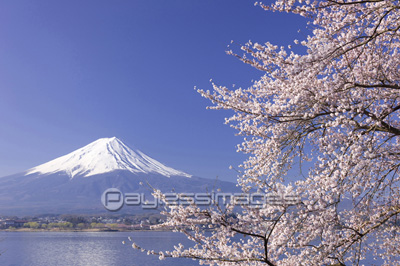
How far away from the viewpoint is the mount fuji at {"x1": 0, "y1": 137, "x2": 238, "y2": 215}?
131 m

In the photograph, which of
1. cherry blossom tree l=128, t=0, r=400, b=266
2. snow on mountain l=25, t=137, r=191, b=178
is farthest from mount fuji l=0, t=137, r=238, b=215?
cherry blossom tree l=128, t=0, r=400, b=266

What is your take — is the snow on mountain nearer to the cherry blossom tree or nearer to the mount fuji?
the mount fuji

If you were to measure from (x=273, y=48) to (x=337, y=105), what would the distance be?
48.2 inches

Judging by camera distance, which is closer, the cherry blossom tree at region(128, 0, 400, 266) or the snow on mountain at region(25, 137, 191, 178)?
the cherry blossom tree at region(128, 0, 400, 266)

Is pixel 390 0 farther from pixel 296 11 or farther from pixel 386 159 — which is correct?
pixel 386 159

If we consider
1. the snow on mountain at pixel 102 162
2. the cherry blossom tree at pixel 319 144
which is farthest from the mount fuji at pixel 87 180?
the cherry blossom tree at pixel 319 144

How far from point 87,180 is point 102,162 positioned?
15.1 m

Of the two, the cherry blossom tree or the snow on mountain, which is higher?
the snow on mountain

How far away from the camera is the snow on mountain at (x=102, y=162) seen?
494 ft

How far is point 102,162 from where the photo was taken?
16712 centimetres

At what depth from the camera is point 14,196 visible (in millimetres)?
143125

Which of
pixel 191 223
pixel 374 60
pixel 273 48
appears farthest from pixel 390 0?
pixel 191 223

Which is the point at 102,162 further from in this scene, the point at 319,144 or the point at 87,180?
the point at 319,144

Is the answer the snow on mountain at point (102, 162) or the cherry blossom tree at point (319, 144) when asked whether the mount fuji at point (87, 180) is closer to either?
the snow on mountain at point (102, 162)
